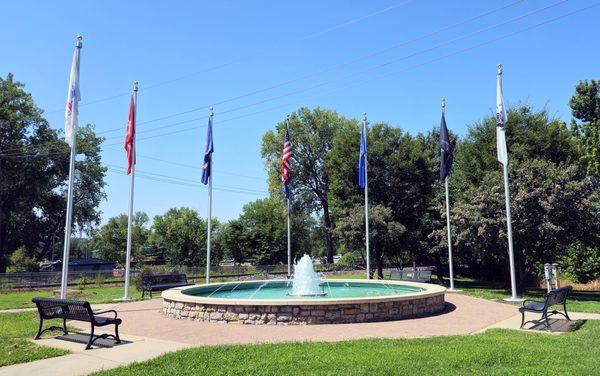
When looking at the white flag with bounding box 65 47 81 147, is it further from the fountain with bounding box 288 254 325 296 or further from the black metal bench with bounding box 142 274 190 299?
the fountain with bounding box 288 254 325 296

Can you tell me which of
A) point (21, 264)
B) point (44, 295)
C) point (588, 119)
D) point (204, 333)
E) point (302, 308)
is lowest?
point (44, 295)

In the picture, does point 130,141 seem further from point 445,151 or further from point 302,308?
point 445,151

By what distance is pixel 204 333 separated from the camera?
10984mm

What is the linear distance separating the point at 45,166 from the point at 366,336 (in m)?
50.2

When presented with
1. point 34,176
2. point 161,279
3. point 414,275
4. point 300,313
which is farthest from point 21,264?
point 300,313

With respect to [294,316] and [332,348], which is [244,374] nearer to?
[332,348]

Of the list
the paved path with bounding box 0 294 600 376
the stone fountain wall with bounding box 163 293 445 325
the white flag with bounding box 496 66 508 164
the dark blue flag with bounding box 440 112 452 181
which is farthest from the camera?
the dark blue flag with bounding box 440 112 452 181

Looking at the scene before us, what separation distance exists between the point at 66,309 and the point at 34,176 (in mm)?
45163

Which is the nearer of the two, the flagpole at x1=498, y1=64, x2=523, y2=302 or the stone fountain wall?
the stone fountain wall

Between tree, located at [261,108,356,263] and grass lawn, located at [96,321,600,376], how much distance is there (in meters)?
46.8

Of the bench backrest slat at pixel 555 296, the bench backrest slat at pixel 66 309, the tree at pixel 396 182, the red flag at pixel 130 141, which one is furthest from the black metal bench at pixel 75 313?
the tree at pixel 396 182

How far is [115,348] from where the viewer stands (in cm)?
908

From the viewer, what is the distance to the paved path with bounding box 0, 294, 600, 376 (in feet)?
25.9

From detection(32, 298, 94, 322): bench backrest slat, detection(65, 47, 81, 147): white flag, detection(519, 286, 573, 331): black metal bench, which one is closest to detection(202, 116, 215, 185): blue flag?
detection(65, 47, 81, 147): white flag
